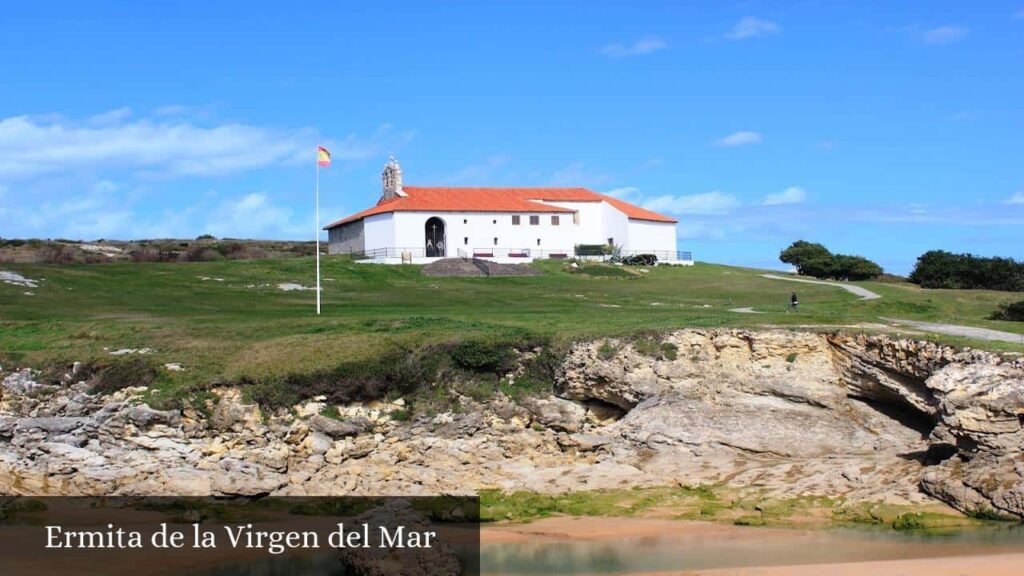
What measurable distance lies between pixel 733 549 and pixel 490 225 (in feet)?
196

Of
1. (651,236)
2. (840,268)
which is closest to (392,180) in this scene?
(651,236)

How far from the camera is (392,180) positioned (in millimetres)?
83312

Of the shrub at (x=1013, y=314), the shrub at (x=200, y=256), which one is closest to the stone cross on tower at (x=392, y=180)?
the shrub at (x=200, y=256)

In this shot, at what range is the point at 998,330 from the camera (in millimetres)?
34562

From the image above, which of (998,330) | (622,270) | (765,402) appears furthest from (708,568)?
(622,270)

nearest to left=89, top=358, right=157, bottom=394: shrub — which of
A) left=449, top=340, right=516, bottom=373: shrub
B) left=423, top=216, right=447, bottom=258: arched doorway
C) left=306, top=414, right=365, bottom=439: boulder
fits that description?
left=306, top=414, right=365, bottom=439: boulder

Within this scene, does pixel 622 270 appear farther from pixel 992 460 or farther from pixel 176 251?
pixel 992 460

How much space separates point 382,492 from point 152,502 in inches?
199

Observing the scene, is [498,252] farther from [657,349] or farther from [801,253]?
[657,349]

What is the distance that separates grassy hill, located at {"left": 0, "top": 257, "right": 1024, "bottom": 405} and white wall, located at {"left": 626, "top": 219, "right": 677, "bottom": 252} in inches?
284

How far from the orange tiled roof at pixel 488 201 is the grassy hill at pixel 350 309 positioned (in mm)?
6863

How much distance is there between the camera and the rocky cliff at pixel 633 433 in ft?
83.4

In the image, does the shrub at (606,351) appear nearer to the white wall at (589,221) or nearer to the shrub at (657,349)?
the shrub at (657,349)

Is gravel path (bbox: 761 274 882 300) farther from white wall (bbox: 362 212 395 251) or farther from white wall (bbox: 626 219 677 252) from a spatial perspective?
white wall (bbox: 362 212 395 251)
